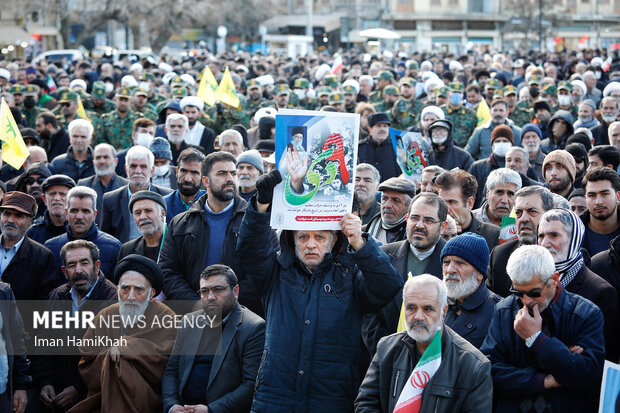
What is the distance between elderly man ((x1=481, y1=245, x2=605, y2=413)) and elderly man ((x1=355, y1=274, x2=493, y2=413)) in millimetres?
243

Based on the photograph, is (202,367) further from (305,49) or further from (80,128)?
(305,49)

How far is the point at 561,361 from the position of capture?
14.3 ft

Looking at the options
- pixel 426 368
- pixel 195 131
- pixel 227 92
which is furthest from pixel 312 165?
pixel 227 92

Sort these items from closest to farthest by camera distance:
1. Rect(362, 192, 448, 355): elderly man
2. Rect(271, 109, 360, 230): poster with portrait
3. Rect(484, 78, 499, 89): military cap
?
Rect(271, 109, 360, 230): poster with portrait
Rect(362, 192, 448, 355): elderly man
Rect(484, 78, 499, 89): military cap

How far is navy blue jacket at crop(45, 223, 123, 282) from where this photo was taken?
713cm

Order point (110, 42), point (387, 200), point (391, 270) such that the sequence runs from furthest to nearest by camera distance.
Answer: point (110, 42), point (387, 200), point (391, 270)

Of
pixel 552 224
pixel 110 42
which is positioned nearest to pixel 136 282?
pixel 552 224

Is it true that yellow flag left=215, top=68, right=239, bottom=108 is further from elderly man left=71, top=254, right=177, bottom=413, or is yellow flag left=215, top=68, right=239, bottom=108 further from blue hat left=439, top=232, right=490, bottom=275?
blue hat left=439, top=232, right=490, bottom=275

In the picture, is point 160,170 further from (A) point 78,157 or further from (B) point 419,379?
(B) point 419,379

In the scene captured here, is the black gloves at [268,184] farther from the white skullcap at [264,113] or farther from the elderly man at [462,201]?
the white skullcap at [264,113]

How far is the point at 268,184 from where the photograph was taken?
4.75 meters

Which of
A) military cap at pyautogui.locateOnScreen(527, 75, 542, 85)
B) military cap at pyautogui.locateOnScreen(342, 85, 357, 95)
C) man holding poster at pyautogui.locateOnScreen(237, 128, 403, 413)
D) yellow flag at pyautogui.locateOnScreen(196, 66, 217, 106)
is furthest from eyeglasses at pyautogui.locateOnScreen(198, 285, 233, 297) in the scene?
military cap at pyautogui.locateOnScreen(527, 75, 542, 85)

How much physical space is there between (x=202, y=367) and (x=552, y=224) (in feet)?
7.36

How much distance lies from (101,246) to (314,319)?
290 cm
